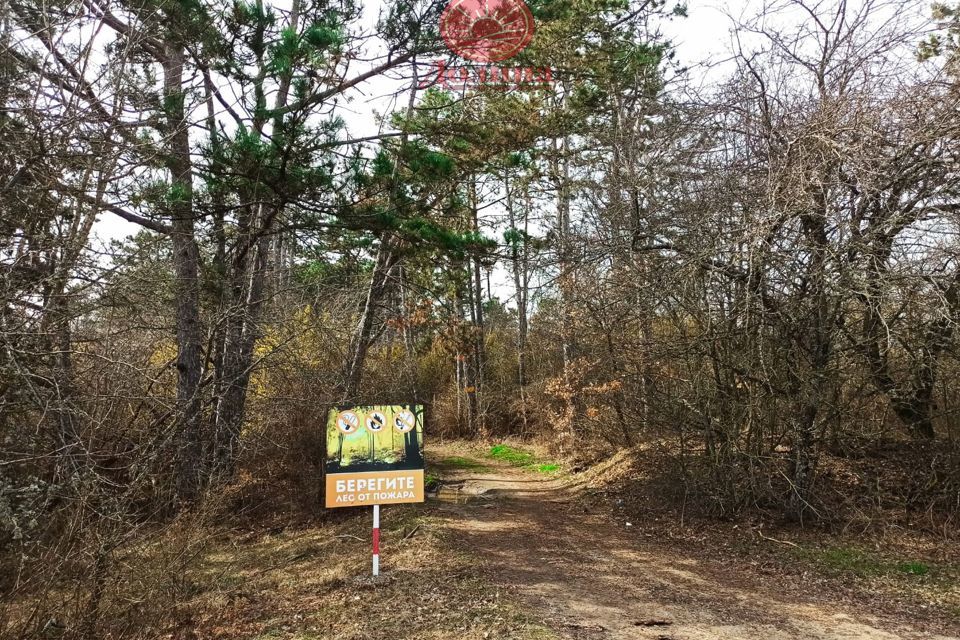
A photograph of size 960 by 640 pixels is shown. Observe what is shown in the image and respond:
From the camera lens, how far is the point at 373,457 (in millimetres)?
6316

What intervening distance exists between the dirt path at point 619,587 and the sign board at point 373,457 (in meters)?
1.47

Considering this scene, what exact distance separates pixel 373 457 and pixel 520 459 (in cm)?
1045

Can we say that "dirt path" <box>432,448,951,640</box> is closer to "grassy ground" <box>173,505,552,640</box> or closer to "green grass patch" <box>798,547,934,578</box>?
"grassy ground" <box>173,505,552,640</box>

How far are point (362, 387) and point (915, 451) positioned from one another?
9.06 m

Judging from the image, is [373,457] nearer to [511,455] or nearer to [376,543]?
[376,543]

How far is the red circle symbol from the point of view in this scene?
294 inches

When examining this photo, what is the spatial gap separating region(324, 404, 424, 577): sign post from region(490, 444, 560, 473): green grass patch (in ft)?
27.0

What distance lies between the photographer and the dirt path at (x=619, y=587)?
194 inches

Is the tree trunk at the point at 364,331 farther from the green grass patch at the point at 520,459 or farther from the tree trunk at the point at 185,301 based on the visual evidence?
the green grass patch at the point at 520,459

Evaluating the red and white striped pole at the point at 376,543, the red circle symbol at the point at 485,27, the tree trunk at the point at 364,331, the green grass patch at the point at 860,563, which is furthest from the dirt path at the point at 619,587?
the red circle symbol at the point at 485,27

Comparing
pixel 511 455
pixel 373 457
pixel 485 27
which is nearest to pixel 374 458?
pixel 373 457

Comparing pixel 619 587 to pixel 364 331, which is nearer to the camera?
pixel 619 587

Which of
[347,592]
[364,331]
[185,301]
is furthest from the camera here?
[364,331]

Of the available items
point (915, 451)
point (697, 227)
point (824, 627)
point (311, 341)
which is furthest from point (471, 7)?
point (915, 451)
